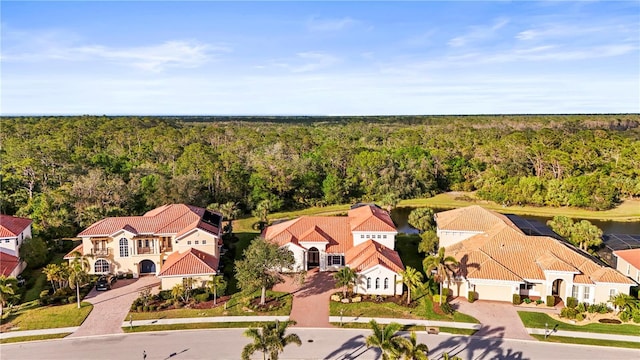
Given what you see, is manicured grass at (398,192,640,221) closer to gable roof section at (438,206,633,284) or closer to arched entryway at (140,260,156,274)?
gable roof section at (438,206,633,284)

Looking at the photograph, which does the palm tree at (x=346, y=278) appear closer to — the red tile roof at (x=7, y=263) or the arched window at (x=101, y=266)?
the arched window at (x=101, y=266)

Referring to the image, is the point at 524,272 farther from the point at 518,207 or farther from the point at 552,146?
the point at 552,146

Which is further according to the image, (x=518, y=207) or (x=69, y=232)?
(x=518, y=207)

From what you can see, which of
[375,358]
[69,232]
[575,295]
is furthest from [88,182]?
[575,295]

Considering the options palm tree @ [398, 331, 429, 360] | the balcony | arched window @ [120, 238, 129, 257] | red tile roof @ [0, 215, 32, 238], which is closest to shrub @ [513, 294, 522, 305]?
palm tree @ [398, 331, 429, 360]

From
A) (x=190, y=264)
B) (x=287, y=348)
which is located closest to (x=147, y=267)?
(x=190, y=264)

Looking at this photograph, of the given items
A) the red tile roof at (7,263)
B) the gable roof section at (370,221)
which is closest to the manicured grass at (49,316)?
the red tile roof at (7,263)
